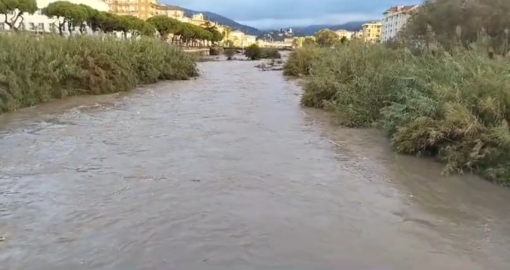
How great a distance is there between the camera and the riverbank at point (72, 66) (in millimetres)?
14945

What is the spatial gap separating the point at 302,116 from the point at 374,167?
18.7ft

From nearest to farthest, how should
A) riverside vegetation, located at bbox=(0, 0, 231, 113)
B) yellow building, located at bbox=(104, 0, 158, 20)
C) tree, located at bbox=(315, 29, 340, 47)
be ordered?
riverside vegetation, located at bbox=(0, 0, 231, 113) → tree, located at bbox=(315, 29, 340, 47) → yellow building, located at bbox=(104, 0, 158, 20)

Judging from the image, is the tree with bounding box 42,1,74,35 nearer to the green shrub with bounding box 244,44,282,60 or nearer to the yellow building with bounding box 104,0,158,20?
the green shrub with bounding box 244,44,282,60

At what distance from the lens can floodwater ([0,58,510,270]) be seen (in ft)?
16.5

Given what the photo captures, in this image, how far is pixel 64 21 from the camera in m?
58.4

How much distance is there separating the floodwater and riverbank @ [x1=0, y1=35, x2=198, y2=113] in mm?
3591

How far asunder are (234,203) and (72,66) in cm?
1262

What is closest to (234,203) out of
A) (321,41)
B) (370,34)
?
(321,41)

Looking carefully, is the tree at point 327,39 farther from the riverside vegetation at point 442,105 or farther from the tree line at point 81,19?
the riverside vegetation at point 442,105

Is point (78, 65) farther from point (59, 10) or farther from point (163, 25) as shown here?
point (163, 25)

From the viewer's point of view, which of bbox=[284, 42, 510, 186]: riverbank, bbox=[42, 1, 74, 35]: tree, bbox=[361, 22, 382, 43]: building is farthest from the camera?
bbox=[42, 1, 74, 35]: tree

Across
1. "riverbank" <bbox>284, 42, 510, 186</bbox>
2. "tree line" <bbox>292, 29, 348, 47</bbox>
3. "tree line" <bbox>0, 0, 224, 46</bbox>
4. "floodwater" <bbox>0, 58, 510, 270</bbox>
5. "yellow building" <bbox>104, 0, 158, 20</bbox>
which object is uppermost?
"yellow building" <bbox>104, 0, 158, 20</bbox>

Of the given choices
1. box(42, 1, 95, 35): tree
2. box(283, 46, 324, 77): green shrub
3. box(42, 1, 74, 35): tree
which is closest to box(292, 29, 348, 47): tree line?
box(283, 46, 324, 77): green shrub

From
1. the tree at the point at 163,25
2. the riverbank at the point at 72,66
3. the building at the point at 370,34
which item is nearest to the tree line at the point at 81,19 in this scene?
the tree at the point at 163,25
